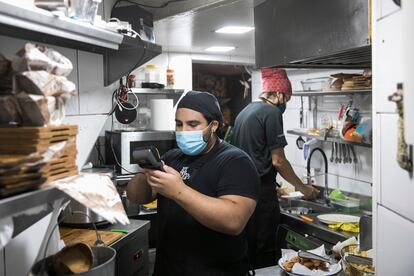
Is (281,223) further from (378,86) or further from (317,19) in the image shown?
(378,86)

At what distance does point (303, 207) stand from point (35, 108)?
275cm

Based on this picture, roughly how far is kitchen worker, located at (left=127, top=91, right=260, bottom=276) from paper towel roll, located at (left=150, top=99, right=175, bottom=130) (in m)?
1.53

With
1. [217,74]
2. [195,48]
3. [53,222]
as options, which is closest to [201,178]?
[53,222]

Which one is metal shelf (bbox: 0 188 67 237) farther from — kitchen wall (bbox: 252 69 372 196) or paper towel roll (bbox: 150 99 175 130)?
kitchen wall (bbox: 252 69 372 196)

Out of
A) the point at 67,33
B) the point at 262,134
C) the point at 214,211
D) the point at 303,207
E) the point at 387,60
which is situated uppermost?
the point at 67,33

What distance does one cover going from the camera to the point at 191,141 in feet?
5.31

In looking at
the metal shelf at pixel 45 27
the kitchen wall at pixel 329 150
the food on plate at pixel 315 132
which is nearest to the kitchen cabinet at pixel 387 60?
the metal shelf at pixel 45 27

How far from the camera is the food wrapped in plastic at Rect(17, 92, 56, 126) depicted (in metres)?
0.74

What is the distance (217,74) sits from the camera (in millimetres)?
5789

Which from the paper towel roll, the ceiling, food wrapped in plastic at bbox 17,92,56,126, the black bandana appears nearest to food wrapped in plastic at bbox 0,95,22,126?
food wrapped in plastic at bbox 17,92,56,126

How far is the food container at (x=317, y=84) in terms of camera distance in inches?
129

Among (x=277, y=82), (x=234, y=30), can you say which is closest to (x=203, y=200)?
(x=277, y=82)

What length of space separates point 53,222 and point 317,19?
1240 mm

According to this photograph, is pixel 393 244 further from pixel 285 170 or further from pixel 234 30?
pixel 234 30
